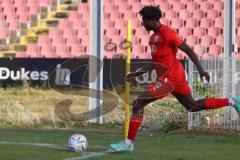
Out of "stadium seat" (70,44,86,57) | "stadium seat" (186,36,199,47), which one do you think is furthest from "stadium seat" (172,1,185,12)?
"stadium seat" (70,44,86,57)

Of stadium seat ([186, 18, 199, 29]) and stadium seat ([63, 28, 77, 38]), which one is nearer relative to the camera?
stadium seat ([186, 18, 199, 29])

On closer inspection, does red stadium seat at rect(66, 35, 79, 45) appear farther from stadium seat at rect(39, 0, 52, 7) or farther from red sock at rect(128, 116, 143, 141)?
red sock at rect(128, 116, 143, 141)

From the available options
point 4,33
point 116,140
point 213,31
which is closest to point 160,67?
point 116,140

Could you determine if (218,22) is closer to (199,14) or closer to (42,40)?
(199,14)

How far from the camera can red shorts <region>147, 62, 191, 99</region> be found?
8.80 m

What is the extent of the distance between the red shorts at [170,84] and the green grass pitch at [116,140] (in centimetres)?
85

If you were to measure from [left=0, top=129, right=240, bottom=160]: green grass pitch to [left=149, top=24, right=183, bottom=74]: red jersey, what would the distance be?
127 centimetres

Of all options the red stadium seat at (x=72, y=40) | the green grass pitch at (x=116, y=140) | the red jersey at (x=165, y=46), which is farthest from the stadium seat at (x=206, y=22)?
the red jersey at (x=165, y=46)

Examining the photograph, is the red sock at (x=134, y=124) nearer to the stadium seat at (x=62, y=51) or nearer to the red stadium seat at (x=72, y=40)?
the stadium seat at (x=62, y=51)

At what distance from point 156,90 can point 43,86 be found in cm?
1387

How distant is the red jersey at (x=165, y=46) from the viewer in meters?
8.73

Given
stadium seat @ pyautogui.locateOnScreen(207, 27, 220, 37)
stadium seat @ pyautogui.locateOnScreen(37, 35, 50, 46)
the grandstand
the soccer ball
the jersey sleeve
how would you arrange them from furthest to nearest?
stadium seat @ pyautogui.locateOnScreen(37, 35, 50, 46), the grandstand, stadium seat @ pyautogui.locateOnScreen(207, 27, 220, 37), the soccer ball, the jersey sleeve

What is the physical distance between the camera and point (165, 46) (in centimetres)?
877

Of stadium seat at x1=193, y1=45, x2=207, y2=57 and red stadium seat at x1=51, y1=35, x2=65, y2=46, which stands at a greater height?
red stadium seat at x1=51, y1=35, x2=65, y2=46
